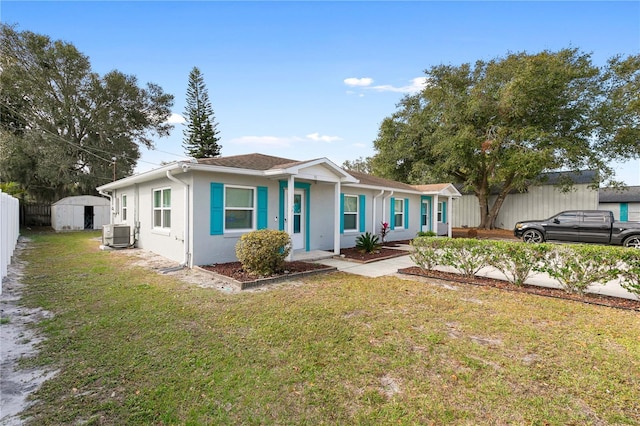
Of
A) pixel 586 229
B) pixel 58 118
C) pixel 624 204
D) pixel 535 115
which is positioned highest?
pixel 58 118

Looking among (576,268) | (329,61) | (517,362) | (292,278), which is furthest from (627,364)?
(329,61)

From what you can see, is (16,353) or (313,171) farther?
(313,171)

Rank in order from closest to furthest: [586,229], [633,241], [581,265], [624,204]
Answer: [581,265]
[633,241]
[586,229]
[624,204]

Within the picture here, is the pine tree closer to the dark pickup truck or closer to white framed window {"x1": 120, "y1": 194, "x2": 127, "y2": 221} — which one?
white framed window {"x1": 120, "y1": 194, "x2": 127, "y2": 221}

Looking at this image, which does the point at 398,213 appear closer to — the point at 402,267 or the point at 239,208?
the point at 402,267

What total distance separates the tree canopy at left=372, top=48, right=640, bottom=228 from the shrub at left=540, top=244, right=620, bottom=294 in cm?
1175

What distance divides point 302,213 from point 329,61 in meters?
6.09

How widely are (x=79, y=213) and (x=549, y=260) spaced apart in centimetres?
2272

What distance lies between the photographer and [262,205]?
8.51 meters

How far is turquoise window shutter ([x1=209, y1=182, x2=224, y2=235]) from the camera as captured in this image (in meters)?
7.61

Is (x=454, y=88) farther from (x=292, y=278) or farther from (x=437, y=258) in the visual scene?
(x=292, y=278)

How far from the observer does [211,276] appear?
22.2 ft

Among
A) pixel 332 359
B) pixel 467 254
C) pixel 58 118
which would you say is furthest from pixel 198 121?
pixel 332 359

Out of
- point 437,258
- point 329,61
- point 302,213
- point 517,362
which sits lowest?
point 517,362
